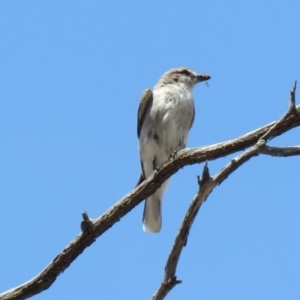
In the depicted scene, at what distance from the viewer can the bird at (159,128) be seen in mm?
8508

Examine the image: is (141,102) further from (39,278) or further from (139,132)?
(39,278)

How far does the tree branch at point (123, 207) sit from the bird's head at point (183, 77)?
4.10m

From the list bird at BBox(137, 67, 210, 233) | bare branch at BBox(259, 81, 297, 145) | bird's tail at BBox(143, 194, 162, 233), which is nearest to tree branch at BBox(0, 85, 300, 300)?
bare branch at BBox(259, 81, 297, 145)

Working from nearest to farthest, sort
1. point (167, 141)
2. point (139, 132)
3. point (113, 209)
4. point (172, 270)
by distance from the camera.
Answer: point (172, 270)
point (113, 209)
point (167, 141)
point (139, 132)

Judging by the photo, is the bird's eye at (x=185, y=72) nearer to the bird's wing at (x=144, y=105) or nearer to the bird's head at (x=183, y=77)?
the bird's head at (x=183, y=77)

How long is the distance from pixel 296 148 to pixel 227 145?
470mm

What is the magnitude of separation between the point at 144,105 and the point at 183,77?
2.95ft

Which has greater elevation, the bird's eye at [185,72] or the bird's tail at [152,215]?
the bird's eye at [185,72]

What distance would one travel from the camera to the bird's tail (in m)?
8.91

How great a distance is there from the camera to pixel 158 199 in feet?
30.0

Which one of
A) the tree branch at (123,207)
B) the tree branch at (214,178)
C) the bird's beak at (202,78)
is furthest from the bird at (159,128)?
the tree branch at (214,178)

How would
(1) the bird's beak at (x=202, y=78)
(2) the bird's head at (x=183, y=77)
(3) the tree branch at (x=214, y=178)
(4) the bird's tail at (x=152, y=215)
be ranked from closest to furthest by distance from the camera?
(3) the tree branch at (x=214, y=178) < (4) the bird's tail at (x=152, y=215) < (2) the bird's head at (x=183, y=77) < (1) the bird's beak at (x=202, y=78)

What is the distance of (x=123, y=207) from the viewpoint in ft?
17.1

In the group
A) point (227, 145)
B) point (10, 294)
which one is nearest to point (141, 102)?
point (227, 145)
